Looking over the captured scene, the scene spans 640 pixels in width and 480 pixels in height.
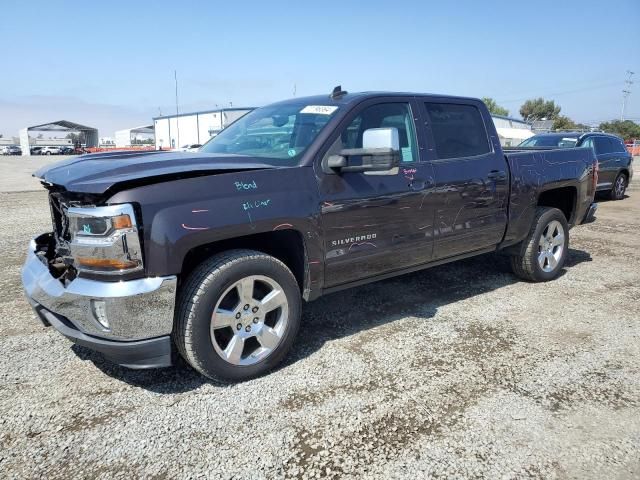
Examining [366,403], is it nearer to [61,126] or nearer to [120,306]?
[120,306]

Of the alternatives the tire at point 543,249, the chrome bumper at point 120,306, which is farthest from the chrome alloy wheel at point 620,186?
the chrome bumper at point 120,306

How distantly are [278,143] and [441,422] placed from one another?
2.21 m

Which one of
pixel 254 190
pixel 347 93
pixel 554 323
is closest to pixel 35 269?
pixel 254 190

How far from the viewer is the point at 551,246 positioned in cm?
509

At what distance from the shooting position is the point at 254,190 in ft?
9.40

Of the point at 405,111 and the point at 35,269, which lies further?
the point at 405,111

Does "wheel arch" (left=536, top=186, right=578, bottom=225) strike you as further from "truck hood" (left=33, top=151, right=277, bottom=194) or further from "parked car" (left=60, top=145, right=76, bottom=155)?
"parked car" (left=60, top=145, right=76, bottom=155)

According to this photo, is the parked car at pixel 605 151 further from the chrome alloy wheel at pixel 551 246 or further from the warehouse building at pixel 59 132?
the warehouse building at pixel 59 132

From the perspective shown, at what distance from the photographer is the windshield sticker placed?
345cm

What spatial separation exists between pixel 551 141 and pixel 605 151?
1.41m

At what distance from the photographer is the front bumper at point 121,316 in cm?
249

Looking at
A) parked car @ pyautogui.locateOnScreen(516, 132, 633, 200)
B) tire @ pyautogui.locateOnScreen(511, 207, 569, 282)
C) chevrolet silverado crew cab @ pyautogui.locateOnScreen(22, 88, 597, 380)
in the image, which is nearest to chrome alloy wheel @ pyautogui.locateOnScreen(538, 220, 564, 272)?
tire @ pyautogui.locateOnScreen(511, 207, 569, 282)

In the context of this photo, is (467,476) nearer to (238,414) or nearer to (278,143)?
(238,414)

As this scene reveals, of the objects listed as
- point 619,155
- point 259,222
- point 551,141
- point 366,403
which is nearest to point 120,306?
point 259,222
